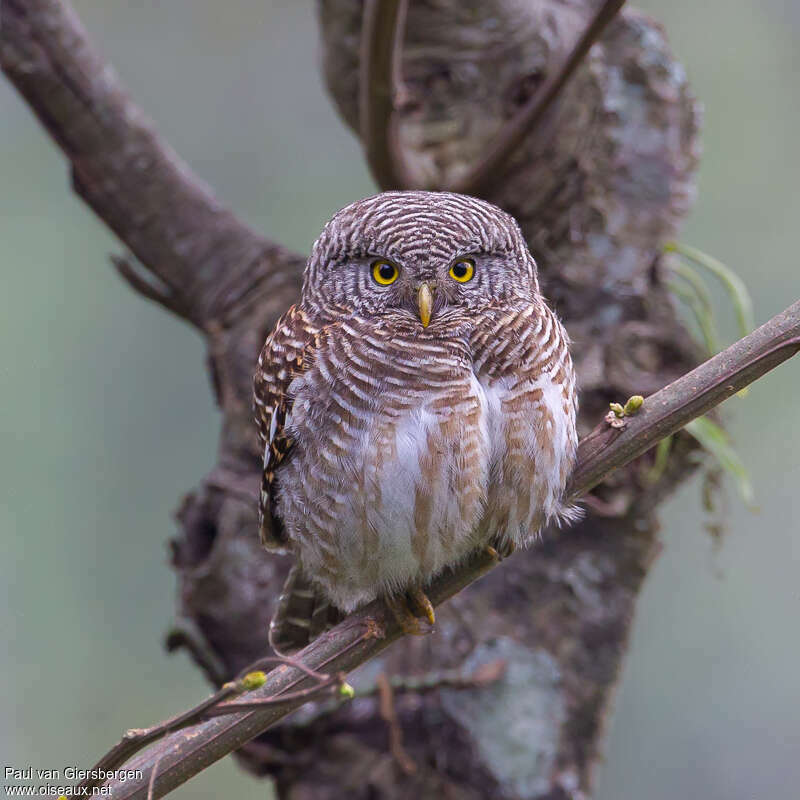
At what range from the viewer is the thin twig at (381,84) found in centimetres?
278

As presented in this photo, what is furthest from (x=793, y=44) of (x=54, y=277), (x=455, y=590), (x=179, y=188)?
(x=455, y=590)

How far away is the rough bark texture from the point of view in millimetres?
3117

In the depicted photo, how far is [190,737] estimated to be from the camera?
1.78 meters

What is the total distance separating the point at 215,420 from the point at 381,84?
3.13 metres

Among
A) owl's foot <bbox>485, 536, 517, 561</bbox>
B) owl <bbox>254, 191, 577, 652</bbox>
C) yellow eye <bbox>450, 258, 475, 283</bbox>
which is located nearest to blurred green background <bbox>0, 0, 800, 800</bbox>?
owl <bbox>254, 191, 577, 652</bbox>

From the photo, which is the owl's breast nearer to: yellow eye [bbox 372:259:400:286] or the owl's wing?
the owl's wing

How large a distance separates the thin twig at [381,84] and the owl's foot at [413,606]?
1.33 metres

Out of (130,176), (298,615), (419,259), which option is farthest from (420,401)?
(130,176)

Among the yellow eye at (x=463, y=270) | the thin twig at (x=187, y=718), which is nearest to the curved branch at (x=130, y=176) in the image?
the yellow eye at (x=463, y=270)

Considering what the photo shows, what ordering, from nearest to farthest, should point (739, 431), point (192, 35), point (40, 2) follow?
1. point (40, 2)
2. point (739, 431)
3. point (192, 35)

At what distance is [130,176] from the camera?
3523mm

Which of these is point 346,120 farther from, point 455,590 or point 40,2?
point 455,590

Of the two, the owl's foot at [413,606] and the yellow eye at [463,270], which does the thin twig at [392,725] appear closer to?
the owl's foot at [413,606]

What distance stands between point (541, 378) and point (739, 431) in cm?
322
